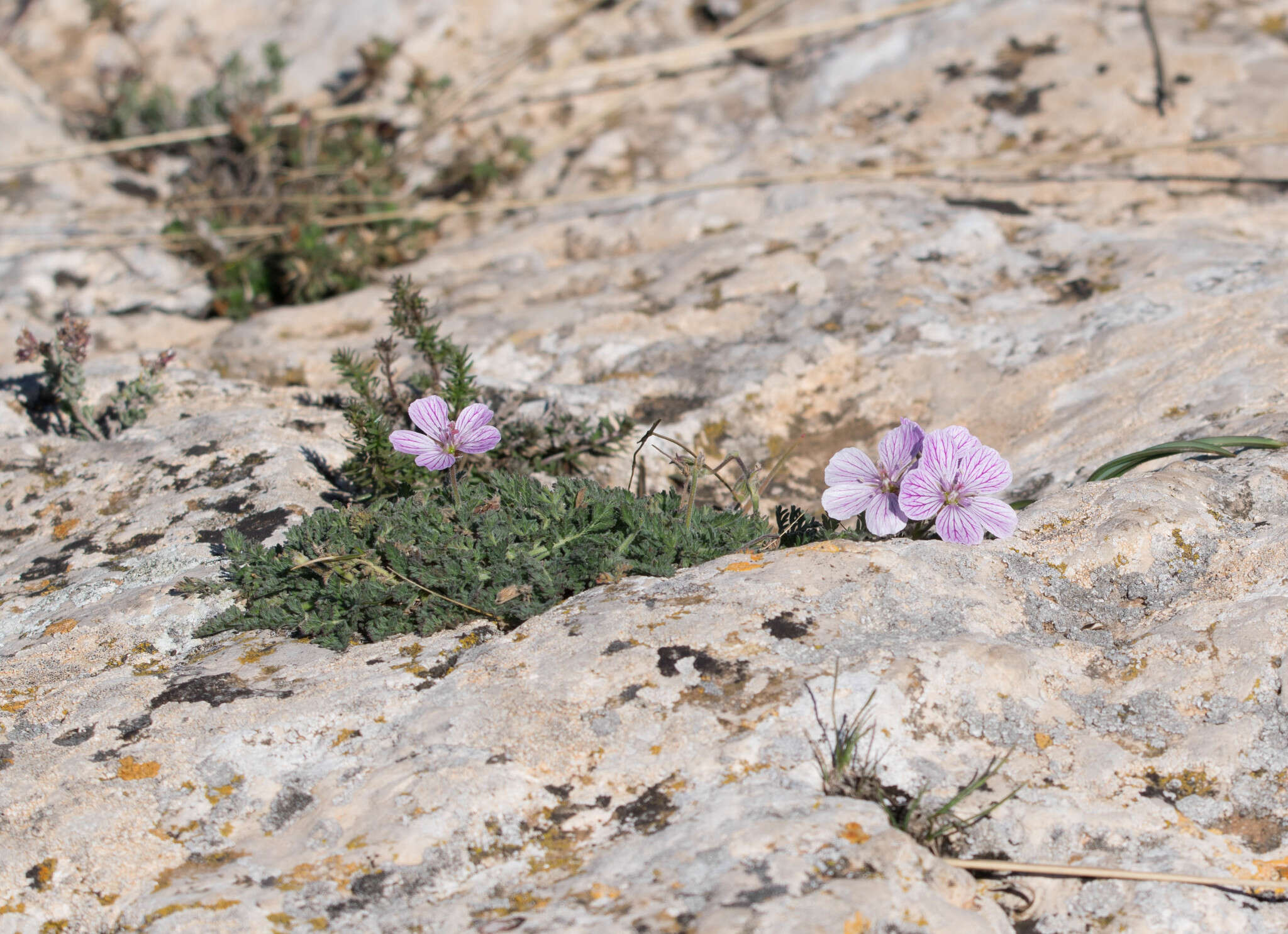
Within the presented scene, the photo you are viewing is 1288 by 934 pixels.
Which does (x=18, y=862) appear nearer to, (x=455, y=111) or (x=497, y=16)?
(x=455, y=111)

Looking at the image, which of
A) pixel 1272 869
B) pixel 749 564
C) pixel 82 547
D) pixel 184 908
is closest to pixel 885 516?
pixel 749 564

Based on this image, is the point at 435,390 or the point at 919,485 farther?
the point at 435,390

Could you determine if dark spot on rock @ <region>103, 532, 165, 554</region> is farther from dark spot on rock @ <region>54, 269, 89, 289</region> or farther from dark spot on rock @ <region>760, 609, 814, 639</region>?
dark spot on rock @ <region>54, 269, 89, 289</region>

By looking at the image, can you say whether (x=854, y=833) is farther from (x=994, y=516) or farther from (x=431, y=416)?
(x=431, y=416)

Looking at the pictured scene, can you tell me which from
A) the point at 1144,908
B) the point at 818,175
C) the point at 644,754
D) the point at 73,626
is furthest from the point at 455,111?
the point at 1144,908

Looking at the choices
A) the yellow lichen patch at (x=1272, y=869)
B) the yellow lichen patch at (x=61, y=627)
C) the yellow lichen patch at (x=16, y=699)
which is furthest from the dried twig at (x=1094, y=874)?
the yellow lichen patch at (x=61, y=627)

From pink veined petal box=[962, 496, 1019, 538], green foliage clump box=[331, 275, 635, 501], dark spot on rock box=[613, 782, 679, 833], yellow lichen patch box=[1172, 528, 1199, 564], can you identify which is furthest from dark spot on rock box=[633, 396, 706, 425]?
dark spot on rock box=[613, 782, 679, 833]
